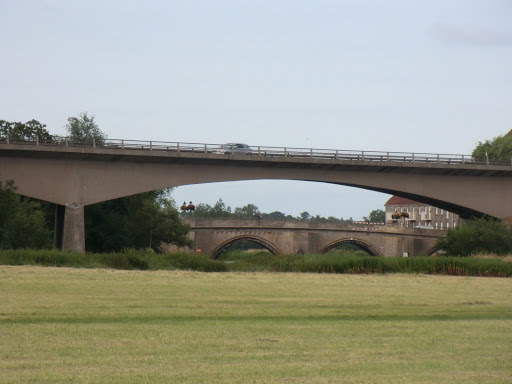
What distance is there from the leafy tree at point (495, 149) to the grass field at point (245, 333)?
5807cm

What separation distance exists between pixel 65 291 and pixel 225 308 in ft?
17.6

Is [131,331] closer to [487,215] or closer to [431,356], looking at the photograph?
[431,356]

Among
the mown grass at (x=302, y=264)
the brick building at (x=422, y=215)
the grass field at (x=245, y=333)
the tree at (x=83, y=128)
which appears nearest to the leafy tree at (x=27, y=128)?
the tree at (x=83, y=128)

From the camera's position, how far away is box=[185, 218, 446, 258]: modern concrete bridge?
81438mm

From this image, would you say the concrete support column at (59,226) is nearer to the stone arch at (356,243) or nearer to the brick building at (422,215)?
the stone arch at (356,243)

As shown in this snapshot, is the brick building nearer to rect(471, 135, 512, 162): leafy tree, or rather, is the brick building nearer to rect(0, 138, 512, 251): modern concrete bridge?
rect(471, 135, 512, 162): leafy tree

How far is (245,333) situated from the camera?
15.3 metres

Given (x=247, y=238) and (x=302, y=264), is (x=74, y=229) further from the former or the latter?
(x=247, y=238)

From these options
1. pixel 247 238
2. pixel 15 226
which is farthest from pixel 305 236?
pixel 15 226

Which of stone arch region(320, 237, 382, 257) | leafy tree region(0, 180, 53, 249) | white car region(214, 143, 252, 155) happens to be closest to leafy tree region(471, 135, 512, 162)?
stone arch region(320, 237, 382, 257)

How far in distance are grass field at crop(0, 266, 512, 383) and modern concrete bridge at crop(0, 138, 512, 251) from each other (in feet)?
77.1

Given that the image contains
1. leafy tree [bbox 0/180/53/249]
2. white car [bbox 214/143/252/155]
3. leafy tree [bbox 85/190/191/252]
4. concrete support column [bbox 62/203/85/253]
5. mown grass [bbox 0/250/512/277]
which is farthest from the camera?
leafy tree [bbox 85/190/191/252]

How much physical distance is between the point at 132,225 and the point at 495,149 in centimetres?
Answer: 4667

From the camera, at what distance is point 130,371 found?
37.6ft
